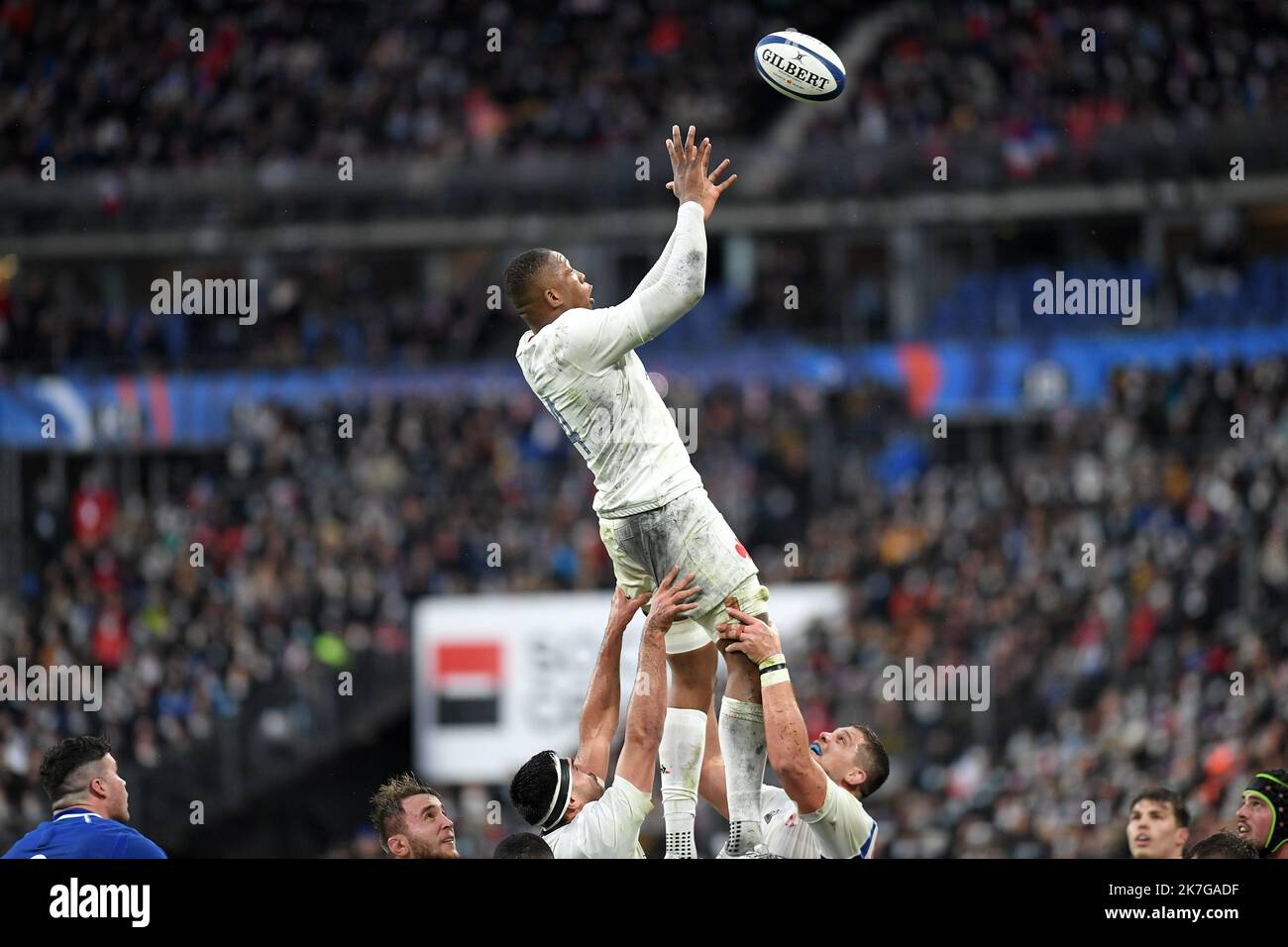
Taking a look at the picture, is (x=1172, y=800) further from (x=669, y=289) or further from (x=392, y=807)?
(x=392, y=807)

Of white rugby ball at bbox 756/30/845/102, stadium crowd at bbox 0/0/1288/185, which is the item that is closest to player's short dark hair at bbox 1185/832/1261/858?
white rugby ball at bbox 756/30/845/102

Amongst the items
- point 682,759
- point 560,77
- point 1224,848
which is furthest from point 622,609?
point 560,77

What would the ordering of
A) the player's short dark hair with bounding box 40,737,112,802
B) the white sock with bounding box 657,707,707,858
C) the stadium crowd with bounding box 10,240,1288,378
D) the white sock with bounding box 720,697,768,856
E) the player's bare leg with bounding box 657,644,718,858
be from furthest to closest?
the stadium crowd with bounding box 10,240,1288,378, the white sock with bounding box 657,707,707,858, the player's bare leg with bounding box 657,644,718,858, the white sock with bounding box 720,697,768,856, the player's short dark hair with bounding box 40,737,112,802

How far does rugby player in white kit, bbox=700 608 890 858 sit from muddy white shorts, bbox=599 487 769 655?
118mm

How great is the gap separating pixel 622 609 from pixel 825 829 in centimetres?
139

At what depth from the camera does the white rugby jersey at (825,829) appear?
8633mm

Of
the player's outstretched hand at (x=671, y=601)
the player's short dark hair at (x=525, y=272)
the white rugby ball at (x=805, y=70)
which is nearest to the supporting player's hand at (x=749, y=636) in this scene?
the player's outstretched hand at (x=671, y=601)

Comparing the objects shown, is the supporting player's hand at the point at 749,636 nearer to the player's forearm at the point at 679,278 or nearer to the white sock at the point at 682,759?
the white sock at the point at 682,759

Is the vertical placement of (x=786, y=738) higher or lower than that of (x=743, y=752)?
higher

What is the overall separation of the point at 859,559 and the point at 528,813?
49.9 ft

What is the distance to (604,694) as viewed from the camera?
29.1 ft

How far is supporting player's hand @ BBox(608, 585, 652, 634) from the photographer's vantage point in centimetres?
889

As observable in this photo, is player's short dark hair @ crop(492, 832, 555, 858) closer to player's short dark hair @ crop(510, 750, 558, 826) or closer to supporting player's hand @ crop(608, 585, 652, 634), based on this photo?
player's short dark hair @ crop(510, 750, 558, 826)

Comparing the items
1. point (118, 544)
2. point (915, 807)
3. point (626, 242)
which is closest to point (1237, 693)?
point (915, 807)
